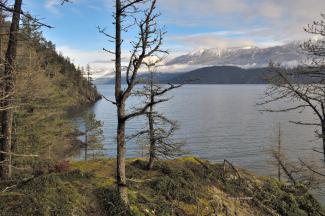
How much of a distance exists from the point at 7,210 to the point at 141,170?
8945 millimetres

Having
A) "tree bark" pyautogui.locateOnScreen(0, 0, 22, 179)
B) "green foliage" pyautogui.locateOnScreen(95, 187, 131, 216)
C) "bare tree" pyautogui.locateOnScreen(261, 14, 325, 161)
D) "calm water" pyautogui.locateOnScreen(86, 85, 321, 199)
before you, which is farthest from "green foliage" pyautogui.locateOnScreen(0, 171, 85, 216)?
"calm water" pyautogui.locateOnScreen(86, 85, 321, 199)

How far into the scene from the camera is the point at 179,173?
18.6 m

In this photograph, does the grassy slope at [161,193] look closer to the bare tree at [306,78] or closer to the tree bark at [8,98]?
the tree bark at [8,98]

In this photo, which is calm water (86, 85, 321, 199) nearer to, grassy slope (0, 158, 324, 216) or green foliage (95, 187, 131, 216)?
grassy slope (0, 158, 324, 216)

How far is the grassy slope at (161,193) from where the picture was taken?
1231 centimetres

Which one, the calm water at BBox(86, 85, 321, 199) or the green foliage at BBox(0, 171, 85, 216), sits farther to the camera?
the calm water at BBox(86, 85, 321, 199)

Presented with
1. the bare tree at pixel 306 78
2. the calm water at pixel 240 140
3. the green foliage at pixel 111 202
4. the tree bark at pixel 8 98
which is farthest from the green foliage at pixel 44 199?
the calm water at pixel 240 140

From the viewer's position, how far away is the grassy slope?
12312mm

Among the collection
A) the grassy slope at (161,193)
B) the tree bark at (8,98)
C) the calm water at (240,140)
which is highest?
the tree bark at (8,98)

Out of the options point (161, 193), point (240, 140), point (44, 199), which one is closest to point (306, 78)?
point (161, 193)

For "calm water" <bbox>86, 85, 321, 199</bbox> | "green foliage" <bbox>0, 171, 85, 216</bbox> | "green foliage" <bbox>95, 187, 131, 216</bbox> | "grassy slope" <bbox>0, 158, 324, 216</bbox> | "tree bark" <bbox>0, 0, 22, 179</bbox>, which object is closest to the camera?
"green foliage" <bbox>0, 171, 85, 216</bbox>

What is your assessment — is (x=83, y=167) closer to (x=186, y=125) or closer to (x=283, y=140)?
Result: (x=283, y=140)

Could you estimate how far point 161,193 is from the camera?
1592cm

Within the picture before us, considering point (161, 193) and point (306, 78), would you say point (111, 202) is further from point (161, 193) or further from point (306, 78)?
point (306, 78)
